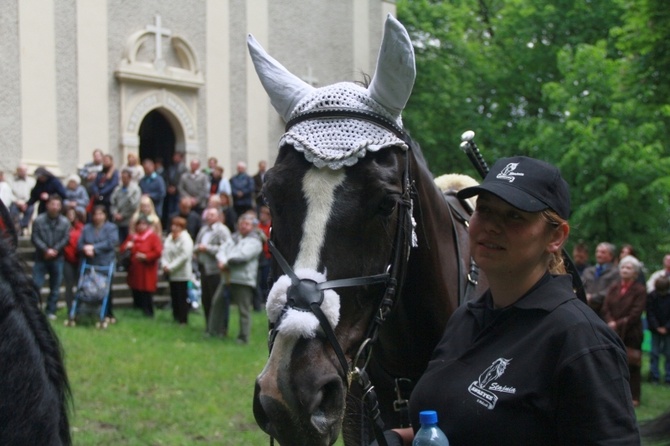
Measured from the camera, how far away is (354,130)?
302 centimetres

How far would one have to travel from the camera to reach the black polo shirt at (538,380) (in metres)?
2.29

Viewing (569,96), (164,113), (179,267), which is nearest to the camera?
(179,267)

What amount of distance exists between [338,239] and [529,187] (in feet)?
2.14

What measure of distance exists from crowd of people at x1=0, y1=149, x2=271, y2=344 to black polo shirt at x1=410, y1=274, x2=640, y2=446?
9.81 metres

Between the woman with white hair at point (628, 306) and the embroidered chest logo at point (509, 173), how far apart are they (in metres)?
9.01

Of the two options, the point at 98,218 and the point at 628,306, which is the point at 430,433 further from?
the point at 98,218

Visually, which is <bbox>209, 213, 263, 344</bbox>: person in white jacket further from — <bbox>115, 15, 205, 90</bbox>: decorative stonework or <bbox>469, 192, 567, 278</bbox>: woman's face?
<bbox>469, 192, 567, 278</bbox>: woman's face

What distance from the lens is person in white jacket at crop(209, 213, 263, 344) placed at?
12.5 metres

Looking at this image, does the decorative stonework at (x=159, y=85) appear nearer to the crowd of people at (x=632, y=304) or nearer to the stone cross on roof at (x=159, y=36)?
the stone cross on roof at (x=159, y=36)

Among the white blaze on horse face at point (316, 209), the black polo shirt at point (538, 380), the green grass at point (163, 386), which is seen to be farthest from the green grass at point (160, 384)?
the black polo shirt at point (538, 380)

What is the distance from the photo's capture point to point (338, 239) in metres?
2.76

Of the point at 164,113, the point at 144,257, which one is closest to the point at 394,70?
the point at 144,257

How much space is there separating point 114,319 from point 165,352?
2.36m

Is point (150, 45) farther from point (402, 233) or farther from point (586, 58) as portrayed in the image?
point (402, 233)
